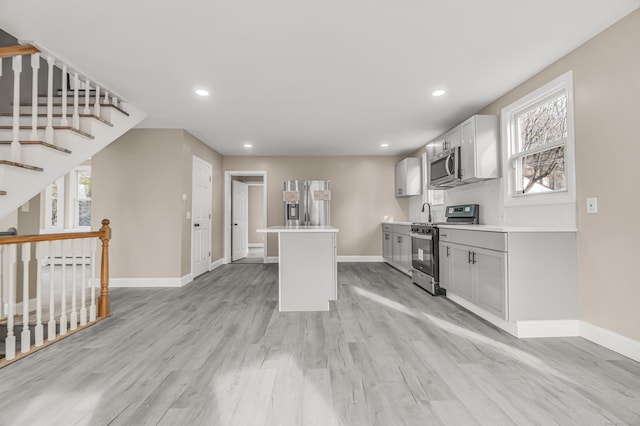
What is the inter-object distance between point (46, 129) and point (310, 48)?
2.57m

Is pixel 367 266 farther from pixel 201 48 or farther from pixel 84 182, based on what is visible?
pixel 84 182

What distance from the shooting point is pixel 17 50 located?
244 cm

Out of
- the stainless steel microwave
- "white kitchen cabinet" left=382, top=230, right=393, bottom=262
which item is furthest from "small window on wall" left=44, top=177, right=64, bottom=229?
the stainless steel microwave

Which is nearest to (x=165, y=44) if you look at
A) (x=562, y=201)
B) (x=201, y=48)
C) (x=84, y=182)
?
(x=201, y=48)

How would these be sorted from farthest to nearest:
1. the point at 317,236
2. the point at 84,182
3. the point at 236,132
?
the point at 84,182
the point at 236,132
the point at 317,236

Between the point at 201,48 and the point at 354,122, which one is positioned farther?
the point at 354,122

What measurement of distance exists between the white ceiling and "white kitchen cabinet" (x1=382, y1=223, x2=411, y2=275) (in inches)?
84.5

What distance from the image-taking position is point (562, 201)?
9.11ft

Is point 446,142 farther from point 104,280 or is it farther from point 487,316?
point 104,280

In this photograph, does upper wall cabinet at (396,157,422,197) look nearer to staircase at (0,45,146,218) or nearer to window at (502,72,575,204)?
window at (502,72,575,204)

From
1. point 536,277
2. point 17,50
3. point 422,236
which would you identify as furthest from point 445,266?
point 17,50

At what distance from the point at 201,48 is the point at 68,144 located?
5.42 ft

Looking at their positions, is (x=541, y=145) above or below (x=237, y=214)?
above

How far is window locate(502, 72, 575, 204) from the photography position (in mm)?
2779
